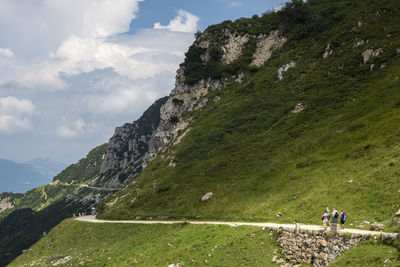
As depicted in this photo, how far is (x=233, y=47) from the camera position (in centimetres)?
15238

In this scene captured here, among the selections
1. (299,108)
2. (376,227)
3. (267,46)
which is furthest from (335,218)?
(267,46)

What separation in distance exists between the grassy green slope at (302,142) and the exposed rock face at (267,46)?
534 centimetres

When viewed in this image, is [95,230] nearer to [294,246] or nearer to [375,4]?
[294,246]

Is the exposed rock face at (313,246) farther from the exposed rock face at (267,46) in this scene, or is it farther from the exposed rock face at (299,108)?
the exposed rock face at (267,46)

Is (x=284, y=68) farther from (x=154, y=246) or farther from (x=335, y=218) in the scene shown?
(x=335, y=218)

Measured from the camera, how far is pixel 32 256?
7788 cm

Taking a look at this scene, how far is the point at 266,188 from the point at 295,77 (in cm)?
5545

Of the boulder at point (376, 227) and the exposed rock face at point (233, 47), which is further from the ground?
the exposed rock face at point (233, 47)

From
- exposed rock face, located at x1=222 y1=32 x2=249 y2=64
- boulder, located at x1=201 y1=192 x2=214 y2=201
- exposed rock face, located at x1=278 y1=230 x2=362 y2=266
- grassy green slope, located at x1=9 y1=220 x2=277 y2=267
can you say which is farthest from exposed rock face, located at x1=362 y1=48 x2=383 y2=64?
exposed rock face, located at x1=278 y1=230 x2=362 y2=266

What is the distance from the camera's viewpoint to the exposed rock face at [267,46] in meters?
135

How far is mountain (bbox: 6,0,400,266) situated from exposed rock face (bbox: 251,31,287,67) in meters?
0.64

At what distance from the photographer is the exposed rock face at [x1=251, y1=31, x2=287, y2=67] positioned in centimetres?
13538

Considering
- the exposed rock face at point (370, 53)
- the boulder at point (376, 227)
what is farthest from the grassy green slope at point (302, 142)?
the boulder at point (376, 227)

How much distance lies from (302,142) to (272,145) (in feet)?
31.6
